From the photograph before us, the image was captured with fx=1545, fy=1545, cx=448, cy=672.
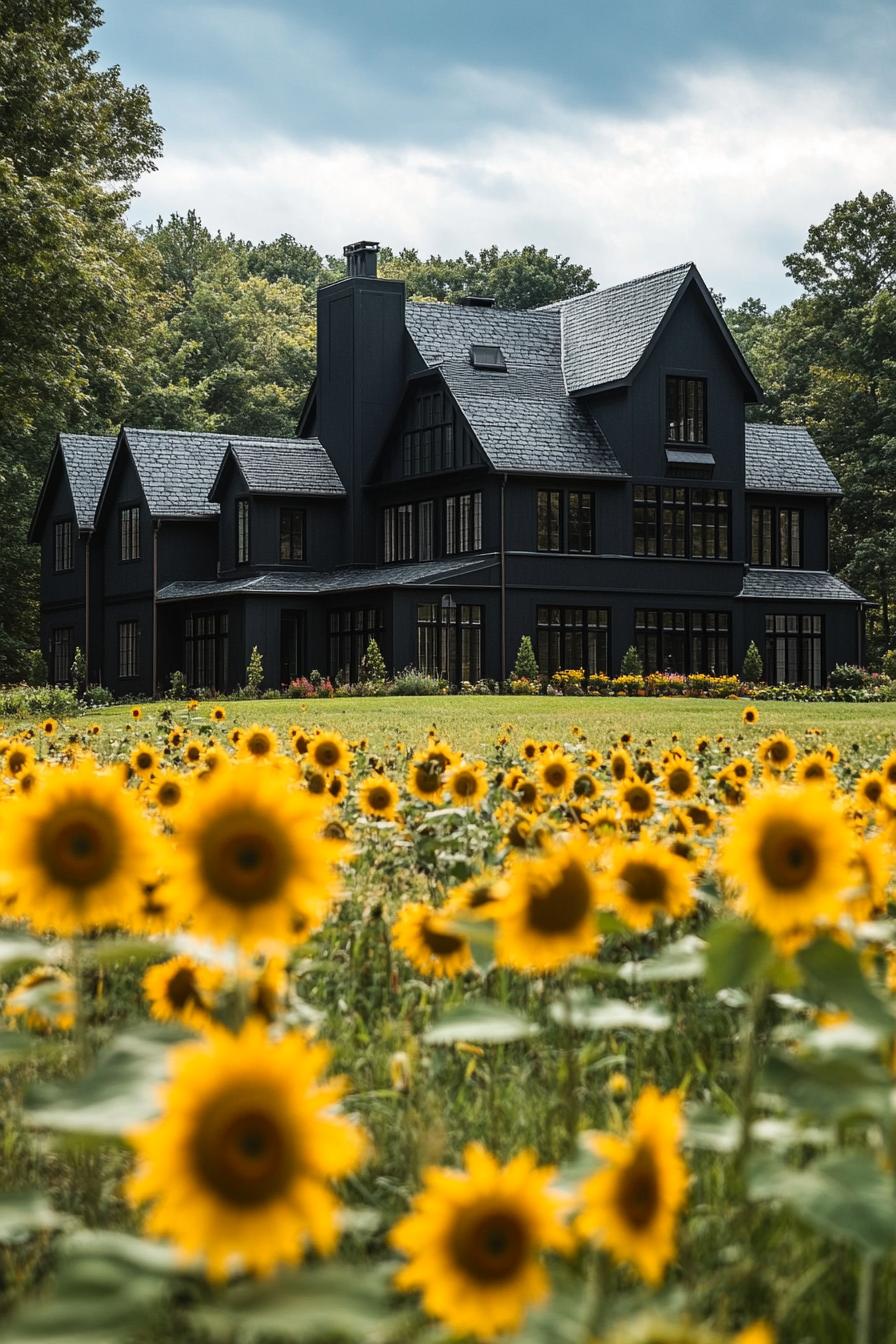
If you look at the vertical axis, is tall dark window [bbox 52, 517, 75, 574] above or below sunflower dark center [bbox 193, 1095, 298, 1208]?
above

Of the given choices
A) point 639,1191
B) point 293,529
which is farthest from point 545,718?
point 293,529

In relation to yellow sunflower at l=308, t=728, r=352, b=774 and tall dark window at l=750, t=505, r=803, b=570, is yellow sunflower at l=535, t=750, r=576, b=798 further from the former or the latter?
tall dark window at l=750, t=505, r=803, b=570

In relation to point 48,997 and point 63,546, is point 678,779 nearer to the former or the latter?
point 48,997

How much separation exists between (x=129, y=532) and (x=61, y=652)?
20.3ft

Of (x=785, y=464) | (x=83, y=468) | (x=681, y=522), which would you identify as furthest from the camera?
(x=83, y=468)

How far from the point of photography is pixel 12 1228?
69.8 inches

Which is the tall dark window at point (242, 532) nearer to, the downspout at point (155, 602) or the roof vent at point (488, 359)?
the downspout at point (155, 602)

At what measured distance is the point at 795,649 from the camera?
4269 centimetres

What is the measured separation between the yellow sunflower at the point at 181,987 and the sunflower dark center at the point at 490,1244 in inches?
46.4

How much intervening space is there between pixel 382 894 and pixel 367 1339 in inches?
138

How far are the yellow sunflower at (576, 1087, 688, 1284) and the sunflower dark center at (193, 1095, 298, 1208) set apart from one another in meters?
0.37

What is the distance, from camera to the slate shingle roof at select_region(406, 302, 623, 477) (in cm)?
3828

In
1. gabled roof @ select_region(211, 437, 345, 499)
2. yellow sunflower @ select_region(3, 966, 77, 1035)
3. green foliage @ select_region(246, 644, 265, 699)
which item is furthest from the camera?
gabled roof @ select_region(211, 437, 345, 499)

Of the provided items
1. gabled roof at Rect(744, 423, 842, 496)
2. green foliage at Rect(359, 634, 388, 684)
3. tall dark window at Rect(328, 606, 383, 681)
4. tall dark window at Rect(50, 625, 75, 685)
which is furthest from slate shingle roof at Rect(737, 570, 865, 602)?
tall dark window at Rect(50, 625, 75, 685)
